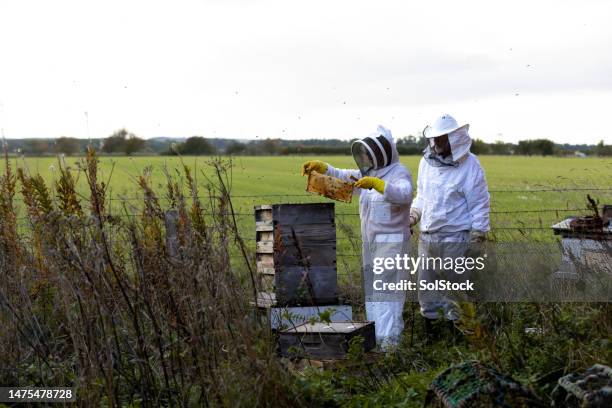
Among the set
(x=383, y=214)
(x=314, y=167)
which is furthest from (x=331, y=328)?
(x=314, y=167)

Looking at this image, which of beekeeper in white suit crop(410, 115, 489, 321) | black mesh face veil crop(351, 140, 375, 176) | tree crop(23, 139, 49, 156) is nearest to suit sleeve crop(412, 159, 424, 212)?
beekeeper in white suit crop(410, 115, 489, 321)

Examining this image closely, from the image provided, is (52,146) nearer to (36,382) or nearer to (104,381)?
(36,382)

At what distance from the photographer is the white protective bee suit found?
6.06 metres

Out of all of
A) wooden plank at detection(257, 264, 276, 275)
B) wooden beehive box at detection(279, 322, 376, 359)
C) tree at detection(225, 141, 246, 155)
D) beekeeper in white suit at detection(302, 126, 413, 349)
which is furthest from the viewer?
wooden plank at detection(257, 264, 276, 275)

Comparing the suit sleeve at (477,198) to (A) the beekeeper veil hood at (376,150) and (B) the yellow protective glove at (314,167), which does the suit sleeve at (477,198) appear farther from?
(B) the yellow protective glove at (314,167)

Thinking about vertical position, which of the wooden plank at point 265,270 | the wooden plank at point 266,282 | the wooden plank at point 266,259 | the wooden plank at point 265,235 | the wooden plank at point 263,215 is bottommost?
the wooden plank at point 266,282

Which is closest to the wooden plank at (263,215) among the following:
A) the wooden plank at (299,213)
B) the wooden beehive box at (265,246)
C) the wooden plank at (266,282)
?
the wooden beehive box at (265,246)

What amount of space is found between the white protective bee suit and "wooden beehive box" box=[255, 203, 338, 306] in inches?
17.2

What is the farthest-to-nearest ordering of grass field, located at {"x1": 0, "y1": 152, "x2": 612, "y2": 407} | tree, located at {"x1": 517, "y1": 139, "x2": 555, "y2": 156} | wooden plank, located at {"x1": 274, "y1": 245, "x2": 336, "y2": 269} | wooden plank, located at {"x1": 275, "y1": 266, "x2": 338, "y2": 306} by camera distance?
tree, located at {"x1": 517, "y1": 139, "x2": 555, "y2": 156} → wooden plank, located at {"x1": 274, "y1": 245, "x2": 336, "y2": 269} → wooden plank, located at {"x1": 275, "y1": 266, "x2": 338, "y2": 306} → grass field, located at {"x1": 0, "y1": 152, "x2": 612, "y2": 407}

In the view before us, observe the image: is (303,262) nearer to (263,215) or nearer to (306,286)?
(306,286)

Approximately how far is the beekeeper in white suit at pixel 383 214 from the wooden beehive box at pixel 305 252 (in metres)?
0.41

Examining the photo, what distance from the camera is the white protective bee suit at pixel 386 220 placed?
19.9ft

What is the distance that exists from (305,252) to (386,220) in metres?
0.77

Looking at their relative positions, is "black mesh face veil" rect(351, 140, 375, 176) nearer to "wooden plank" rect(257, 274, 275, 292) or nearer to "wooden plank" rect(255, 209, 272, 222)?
"wooden plank" rect(255, 209, 272, 222)
